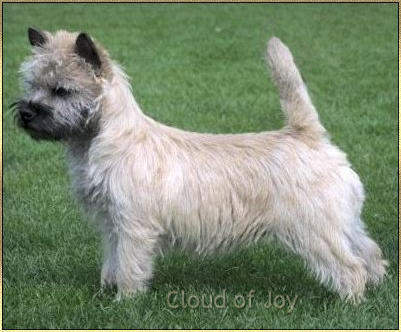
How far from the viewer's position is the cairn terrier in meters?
3.45

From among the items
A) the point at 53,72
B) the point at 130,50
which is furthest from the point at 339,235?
the point at 130,50

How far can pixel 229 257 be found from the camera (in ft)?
14.3

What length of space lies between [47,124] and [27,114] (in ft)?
0.34

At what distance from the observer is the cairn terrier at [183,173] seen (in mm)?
3445

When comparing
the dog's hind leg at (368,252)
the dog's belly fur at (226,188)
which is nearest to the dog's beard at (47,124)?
the dog's belly fur at (226,188)

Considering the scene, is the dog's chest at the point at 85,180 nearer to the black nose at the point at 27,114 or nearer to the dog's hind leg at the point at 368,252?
the black nose at the point at 27,114

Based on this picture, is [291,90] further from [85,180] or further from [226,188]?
[85,180]

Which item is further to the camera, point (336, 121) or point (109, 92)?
point (336, 121)

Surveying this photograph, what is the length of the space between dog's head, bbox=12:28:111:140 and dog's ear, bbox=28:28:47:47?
4 centimetres

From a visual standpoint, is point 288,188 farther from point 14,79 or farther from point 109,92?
point 14,79

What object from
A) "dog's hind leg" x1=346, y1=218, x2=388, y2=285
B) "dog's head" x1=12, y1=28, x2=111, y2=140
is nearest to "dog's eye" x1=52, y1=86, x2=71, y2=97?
"dog's head" x1=12, y1=28, x2=111, y2=140

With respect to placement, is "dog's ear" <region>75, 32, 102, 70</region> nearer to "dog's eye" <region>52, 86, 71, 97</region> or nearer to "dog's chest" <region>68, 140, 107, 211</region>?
"dog's eye" <region>52, 86, 71, 97</region>

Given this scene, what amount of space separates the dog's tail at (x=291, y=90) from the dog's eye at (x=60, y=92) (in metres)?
0.99

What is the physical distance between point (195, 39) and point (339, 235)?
23.0 ft
